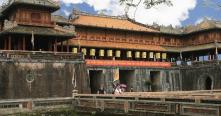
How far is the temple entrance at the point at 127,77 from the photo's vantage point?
1618 inches

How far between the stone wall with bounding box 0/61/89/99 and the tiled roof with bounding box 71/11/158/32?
28.5 feet

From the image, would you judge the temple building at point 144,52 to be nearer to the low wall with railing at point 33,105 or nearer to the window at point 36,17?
the window at point 36,17

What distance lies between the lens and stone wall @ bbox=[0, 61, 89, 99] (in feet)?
97.8

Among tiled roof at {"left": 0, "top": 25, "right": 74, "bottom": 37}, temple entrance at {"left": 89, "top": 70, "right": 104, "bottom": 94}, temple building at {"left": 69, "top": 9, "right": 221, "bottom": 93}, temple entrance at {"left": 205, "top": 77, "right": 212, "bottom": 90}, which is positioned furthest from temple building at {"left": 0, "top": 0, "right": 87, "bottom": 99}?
temple entrance at {"left": 205, "top": 77, "right": 212, "bottom": 90}

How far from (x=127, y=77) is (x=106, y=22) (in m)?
8.11

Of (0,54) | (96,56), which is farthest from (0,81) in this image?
(96,56)

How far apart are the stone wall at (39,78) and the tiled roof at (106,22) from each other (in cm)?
868

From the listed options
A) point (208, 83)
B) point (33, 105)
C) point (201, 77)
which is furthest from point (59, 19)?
point (208, 83)

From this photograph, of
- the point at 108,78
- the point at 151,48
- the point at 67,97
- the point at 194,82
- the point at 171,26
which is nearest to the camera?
the point at 67,97

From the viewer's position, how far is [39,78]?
31.5 metres

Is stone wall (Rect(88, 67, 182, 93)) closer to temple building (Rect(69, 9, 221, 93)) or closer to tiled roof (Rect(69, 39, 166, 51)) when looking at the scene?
temple building (Rect(69, 9, 221, 93))

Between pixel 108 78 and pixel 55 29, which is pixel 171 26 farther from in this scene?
pixel 55 29

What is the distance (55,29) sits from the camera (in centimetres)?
3525

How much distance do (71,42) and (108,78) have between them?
5.28 metres
